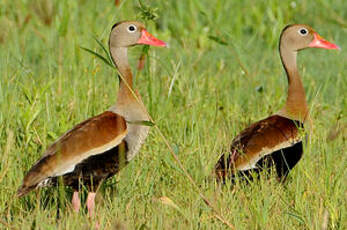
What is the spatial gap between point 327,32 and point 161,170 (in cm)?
391

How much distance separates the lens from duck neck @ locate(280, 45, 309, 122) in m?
5.55

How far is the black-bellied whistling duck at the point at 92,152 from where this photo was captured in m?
4.49

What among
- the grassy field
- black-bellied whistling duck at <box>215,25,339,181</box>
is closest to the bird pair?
black-bellied whistling duck at <box>215,25,339,181</box>

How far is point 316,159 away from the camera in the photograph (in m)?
5.43

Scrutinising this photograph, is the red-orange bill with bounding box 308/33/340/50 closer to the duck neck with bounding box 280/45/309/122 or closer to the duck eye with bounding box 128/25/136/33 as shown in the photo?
the duck neck with bounding box 280/45/309/122

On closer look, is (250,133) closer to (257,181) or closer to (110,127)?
(257,181)

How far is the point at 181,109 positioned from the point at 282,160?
1.30 m

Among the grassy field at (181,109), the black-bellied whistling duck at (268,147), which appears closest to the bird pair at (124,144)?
the black-bellied whistling duck at (268,147)

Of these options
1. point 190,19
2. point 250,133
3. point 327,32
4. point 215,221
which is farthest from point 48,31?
point 215,221

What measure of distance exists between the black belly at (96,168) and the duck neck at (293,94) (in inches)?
53.8

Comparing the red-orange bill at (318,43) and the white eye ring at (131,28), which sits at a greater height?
the white eye ring at (131,28)

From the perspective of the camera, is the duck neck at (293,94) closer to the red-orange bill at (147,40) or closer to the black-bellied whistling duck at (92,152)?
the red-orange bill at (147,40)

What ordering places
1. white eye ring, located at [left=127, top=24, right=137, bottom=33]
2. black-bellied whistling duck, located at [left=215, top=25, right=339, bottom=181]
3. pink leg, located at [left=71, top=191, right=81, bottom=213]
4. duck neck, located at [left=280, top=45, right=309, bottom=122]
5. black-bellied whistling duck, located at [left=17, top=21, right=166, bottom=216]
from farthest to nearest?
1. duck neck, located at [left=280, top=45, right=309, bottom=122]
2. white eye ring, located at [left=127, top=24, right=137, bottom=33]
3. black-bellied whistling duck, located at [left=215, top=25, right=339, bottom=181]
4. pink leg, located at [left=71, top=191, right=81, bottom=213]
5. black-bellied whistling duck, located at [left=17, top=21, right=166, bottom=216]

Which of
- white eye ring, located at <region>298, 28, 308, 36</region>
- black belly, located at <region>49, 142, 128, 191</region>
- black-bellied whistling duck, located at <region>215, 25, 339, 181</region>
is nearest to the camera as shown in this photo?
black belly, located at <region>49, 142, 128, 191</region>
